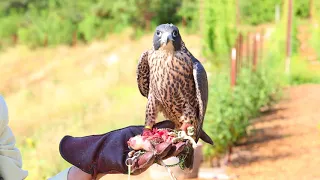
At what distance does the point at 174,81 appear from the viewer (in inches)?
96.7

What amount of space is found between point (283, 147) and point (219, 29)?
10.7ft

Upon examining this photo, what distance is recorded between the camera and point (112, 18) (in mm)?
26031

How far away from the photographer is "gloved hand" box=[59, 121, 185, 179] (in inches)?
91.7

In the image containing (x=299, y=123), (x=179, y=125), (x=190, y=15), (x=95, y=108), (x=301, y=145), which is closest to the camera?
(x=179, y=125)

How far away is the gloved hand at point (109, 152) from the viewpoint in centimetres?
233

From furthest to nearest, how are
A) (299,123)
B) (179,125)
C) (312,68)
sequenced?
(312,68) < (299,123) < (179,125)

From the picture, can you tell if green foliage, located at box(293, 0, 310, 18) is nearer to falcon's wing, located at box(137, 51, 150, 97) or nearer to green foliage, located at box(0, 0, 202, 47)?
green foliage, located at box(0, 0, 202, 47)

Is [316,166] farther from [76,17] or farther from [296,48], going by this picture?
[76,17]

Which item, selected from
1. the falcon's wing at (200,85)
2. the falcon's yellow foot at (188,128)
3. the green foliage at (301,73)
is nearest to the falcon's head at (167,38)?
the falcon's wing at (200,85)

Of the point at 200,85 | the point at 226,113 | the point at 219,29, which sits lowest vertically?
the point at 226,113

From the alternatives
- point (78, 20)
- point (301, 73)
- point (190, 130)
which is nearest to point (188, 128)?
point (190, 130)

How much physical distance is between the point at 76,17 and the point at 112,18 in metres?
1.55

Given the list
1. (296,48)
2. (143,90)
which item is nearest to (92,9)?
(296,48)

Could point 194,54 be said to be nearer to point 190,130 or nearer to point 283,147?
point 283,147
